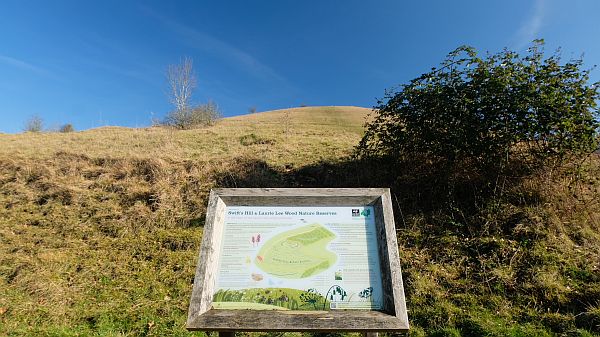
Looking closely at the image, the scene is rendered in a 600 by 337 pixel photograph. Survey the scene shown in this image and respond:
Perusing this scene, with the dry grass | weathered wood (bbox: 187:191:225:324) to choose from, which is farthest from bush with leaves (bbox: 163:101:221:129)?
weathered wood (bbox: 187:191:225:324)

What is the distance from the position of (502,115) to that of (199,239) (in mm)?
6761

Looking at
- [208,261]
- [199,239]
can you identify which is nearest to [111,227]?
[199,239]

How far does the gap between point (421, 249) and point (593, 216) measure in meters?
3.42

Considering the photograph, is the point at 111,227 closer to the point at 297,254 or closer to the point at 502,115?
the point at 297,254

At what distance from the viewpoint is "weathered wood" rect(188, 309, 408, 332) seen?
110 inches

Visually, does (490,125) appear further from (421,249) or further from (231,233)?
(231,233)

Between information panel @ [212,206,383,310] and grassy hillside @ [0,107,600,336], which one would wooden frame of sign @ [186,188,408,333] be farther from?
grassy hillside @ [0,107,600,336]

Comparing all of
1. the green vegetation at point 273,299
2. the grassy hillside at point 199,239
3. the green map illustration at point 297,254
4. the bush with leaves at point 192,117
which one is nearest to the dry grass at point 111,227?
the grassy hillside at point 199,239

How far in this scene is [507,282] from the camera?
18.3ft

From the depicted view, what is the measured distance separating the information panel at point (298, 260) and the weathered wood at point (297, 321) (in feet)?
0.31

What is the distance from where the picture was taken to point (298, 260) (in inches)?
125

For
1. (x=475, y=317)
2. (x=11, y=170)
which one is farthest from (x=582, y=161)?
(x=11, y=170)

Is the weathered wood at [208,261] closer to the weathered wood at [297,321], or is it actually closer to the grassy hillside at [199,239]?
the weathered wood at [297,321]

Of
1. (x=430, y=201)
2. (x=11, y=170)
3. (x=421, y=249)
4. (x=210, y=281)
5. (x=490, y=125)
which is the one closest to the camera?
(x=210, y=281)
